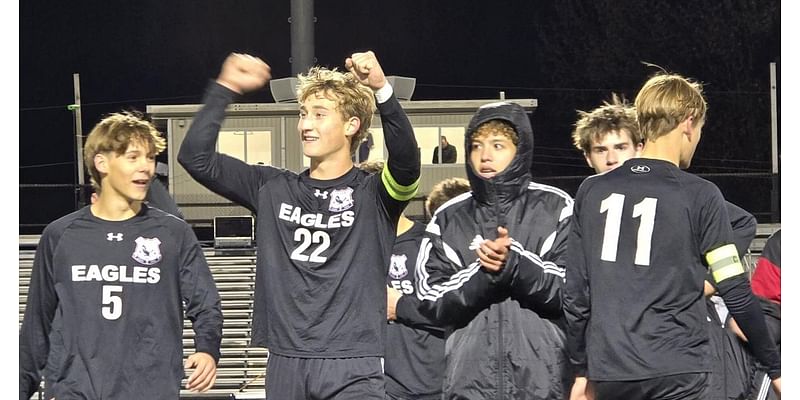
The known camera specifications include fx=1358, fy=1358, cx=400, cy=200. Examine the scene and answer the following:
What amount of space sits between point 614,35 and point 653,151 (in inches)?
1581

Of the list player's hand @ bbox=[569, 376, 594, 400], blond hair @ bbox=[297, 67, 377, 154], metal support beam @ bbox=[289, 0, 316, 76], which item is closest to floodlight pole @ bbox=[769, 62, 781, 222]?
metal support beam @ bbox=[289, 0, 316, 76]

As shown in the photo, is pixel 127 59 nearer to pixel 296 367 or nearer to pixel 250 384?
pixel 250 384

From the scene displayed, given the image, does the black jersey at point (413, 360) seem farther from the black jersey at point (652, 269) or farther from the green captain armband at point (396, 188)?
the black jersey at point (652, 269)

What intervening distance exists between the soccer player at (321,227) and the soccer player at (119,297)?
17.3 inches

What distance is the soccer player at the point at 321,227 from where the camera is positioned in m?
4.90

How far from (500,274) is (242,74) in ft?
3.99

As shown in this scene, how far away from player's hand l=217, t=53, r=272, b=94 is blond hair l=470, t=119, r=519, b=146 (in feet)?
2.84

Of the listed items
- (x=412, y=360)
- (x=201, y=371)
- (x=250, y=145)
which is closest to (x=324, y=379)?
(x=201, y=371)

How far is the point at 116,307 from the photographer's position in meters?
5.30

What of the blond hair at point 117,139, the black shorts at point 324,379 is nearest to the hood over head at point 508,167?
the black shorts at point 324,379

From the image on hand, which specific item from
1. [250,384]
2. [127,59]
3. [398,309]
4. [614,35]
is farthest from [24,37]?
[398,309]

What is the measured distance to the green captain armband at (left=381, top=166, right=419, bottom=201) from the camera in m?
4.97

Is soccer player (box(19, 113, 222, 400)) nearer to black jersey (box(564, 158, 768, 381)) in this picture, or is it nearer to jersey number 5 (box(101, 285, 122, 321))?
jersey number 5 (box(101, 285, 122, 321))

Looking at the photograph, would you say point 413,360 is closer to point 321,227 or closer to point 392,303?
point 392,303
